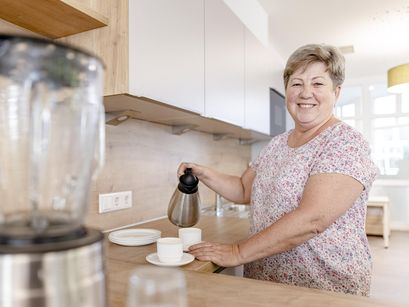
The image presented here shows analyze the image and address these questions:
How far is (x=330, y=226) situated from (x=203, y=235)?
0.63 m

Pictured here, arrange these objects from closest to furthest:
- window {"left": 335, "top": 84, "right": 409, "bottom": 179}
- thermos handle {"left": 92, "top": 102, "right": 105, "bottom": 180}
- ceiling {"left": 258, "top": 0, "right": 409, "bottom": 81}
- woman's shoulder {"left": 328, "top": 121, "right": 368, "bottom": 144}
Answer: thermos handle {"left": 92, "top": 102, "right": 105, "bottom": 180}
woman's shoulder {"left": 328, "top": 121, "right": 368, "bottom": 144}
ceiling {"left": 258, "top": 0, "right": 409, "bottom": 81}
window {"left": 335, "top": 84, "right": 409, "bottom": 179}

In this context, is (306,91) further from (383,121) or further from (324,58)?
(383,121)

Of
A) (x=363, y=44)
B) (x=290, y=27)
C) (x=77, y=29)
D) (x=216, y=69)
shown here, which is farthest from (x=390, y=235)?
(x=77, y=29)

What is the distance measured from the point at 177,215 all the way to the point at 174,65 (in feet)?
2.06

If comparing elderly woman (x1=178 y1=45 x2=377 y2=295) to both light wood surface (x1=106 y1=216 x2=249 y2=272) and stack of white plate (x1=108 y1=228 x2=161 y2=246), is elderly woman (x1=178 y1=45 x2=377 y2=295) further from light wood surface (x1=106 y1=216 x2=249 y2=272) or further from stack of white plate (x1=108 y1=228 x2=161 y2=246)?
stack of white plate (x1=108 y1=228 x2=161 y2=246)

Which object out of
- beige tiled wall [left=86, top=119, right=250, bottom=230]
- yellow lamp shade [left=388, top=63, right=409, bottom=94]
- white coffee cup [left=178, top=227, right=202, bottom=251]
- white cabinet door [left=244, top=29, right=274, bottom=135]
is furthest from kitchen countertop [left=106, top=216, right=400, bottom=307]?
yellow lamp shade [left=388, top=63, right=409, bottom=94]

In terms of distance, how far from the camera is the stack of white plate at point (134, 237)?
4.35ft

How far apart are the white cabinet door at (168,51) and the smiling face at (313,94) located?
48 centimetres

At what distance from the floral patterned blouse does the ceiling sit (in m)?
2.15

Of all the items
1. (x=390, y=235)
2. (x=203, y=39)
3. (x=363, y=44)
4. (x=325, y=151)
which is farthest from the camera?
(x=390, y=235)

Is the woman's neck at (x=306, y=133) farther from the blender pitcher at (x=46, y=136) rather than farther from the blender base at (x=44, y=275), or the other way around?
the blender base at (x=44, y=275)

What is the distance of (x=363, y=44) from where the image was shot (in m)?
3.93

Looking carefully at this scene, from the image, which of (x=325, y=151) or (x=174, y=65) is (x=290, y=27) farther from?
(x=325, y=151)

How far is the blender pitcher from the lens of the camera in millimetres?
475
